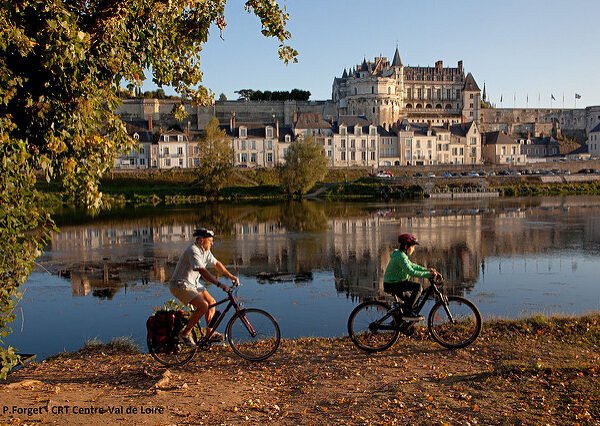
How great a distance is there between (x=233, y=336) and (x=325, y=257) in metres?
15.4

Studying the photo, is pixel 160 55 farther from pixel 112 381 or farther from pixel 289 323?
pixel 289 323

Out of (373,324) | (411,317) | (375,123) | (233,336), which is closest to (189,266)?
(233,336)

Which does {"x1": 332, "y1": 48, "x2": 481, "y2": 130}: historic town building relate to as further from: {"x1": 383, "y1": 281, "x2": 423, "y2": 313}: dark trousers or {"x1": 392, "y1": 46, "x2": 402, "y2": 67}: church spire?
{"x1": 383, "y1": 281, "x2": 423, "y2": 313}: dark trousers

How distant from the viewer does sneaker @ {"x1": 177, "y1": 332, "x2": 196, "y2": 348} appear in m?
8.24

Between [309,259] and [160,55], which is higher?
[160,55]

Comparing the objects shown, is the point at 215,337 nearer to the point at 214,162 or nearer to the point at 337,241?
the point at 337,241

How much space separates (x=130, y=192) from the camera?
194ft

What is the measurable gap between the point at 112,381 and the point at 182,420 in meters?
1.77

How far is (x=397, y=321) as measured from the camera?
895 cm

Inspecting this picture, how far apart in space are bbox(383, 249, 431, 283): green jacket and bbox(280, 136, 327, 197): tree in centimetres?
5051

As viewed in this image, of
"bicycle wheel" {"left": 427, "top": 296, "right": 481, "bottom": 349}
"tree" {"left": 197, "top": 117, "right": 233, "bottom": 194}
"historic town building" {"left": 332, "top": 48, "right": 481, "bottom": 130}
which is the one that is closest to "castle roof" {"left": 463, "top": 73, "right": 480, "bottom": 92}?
"historic town building" {"left": 332, "top": 48, "right": 481, "bottom": 130}

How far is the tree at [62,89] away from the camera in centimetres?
608

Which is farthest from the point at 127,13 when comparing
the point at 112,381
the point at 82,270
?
the point at 82,270

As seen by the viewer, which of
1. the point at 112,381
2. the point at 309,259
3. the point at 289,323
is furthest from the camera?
the point at 309,259
